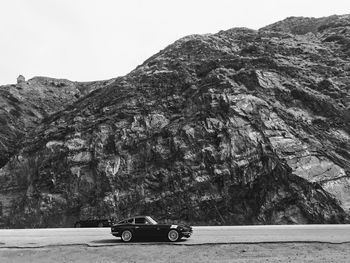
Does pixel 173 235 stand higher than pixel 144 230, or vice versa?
pixel 144 230

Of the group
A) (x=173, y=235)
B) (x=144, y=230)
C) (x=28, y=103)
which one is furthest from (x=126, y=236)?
(x=28, y=103)

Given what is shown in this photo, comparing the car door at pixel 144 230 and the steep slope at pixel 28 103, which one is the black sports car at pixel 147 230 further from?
the steep slope at pixel 28 103

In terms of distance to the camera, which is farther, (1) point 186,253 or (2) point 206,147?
(2) point 206,147

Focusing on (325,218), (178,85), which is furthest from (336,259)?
(178,85)

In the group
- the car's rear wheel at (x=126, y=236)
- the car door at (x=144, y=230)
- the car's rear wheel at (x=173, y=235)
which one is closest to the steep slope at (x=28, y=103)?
the car's rear wheel at (x=126, y=236)

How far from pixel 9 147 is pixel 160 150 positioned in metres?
31.5

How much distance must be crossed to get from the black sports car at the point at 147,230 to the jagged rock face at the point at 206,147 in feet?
80.8

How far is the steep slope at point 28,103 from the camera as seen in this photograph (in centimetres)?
7132

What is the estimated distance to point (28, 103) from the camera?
3223 inches

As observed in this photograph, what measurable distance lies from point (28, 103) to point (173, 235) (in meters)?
69.8

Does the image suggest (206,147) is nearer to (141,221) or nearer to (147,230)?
(141,221)

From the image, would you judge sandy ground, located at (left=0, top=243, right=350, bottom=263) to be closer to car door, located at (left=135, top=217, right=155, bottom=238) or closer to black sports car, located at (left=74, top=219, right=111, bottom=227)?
car door, located at (left=135, top=217, right=155, bottom=238)

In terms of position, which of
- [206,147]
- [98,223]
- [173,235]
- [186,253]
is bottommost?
[98,223]

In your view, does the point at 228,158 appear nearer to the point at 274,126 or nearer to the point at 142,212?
the point at 274,126
